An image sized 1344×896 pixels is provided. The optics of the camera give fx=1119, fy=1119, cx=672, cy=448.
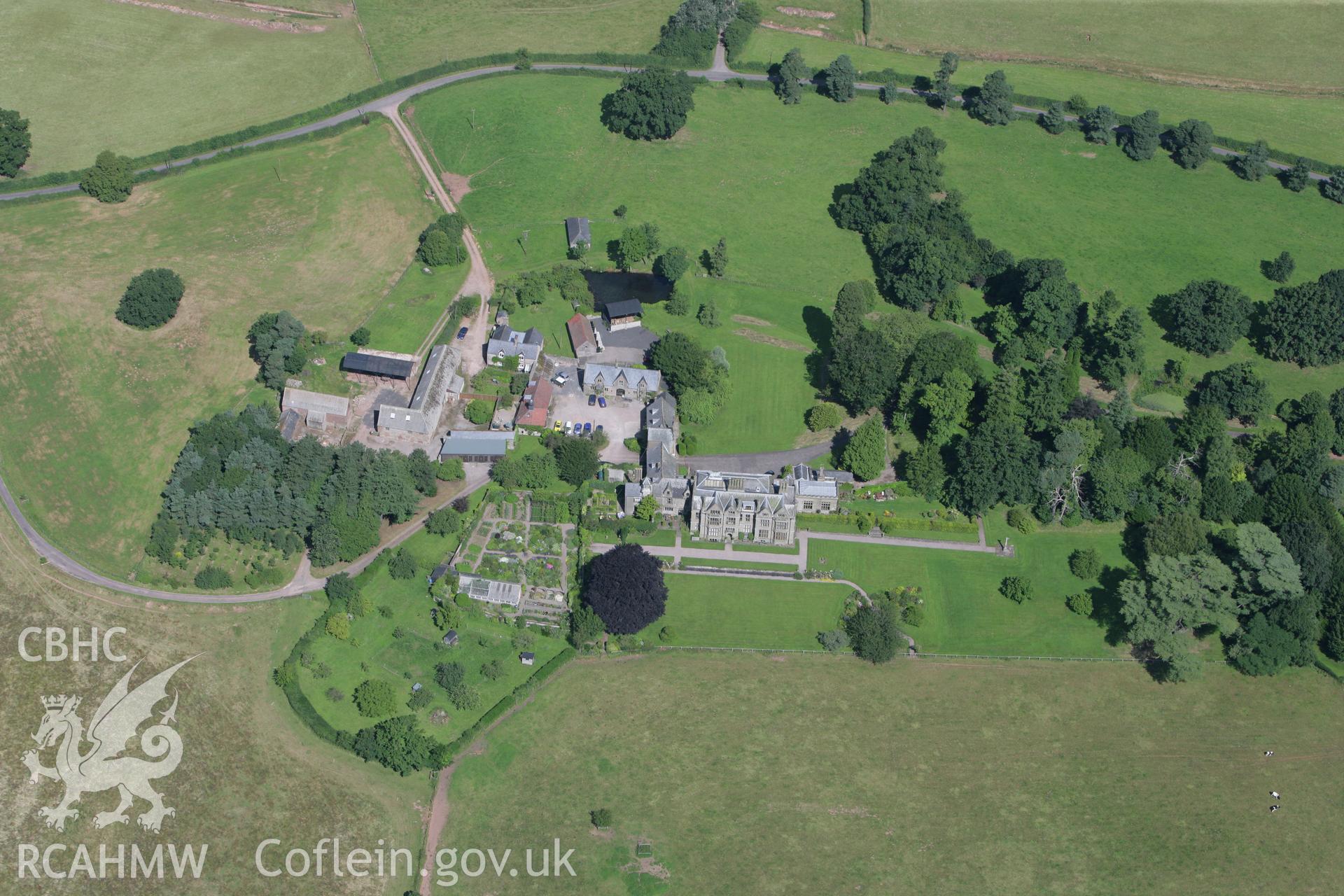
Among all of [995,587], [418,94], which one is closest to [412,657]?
[995,587]

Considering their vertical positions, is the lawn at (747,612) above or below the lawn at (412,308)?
below

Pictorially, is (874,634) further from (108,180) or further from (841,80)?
(108,180)

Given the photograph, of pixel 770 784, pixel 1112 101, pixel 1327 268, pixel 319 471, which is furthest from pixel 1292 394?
pixel 319 471

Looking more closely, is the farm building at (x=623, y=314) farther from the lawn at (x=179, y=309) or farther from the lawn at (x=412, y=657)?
the lawn at (x=412, y=657)

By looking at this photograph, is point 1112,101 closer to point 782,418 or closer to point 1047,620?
point 782,418

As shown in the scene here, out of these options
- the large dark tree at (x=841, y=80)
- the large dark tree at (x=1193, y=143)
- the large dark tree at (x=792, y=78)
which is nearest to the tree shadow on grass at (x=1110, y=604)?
the large dark tree at (x=1193, y=143)

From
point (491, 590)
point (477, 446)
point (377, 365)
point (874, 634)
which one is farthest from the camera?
point (377, 365)

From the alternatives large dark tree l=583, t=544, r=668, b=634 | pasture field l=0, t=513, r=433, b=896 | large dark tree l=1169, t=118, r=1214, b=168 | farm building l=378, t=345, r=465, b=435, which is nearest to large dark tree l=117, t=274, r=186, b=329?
farm building l=378, t=345, r=465, b=435
